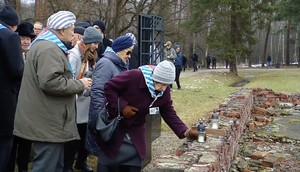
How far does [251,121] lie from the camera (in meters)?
10.1

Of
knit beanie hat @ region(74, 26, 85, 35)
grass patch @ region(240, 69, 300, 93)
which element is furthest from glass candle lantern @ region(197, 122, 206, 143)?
grass patch @ region(240, 69, 300, 93)

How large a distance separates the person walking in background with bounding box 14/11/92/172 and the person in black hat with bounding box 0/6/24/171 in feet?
1.62

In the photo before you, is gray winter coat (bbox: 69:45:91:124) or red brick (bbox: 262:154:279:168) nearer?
gray winter coat (bbox: 69:45:91:124)

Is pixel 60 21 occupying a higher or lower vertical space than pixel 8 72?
higher

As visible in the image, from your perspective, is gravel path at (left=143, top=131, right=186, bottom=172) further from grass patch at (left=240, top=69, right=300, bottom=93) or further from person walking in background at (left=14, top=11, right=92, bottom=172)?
grass patch at (left=240, top=69, right=300, bottom=93)

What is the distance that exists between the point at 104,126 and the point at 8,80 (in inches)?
42.4

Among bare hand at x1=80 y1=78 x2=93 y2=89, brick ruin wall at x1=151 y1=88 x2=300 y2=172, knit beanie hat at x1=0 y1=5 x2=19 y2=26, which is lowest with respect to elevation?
brick ruin wall at x1=151 y1=88 x2=300 y2=172

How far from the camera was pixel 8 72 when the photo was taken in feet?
13.3

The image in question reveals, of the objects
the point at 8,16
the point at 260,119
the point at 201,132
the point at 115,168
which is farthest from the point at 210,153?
the point at 260,119

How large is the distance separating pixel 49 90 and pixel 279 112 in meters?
9.57

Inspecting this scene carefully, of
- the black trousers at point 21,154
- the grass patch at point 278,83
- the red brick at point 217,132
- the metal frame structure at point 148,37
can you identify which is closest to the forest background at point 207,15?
the grass patch at point 278,83

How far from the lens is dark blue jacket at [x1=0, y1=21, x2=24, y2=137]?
3.96 meters

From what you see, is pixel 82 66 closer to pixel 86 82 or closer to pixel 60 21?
pixel 86 82

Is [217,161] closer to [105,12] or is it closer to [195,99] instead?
[195,99]
